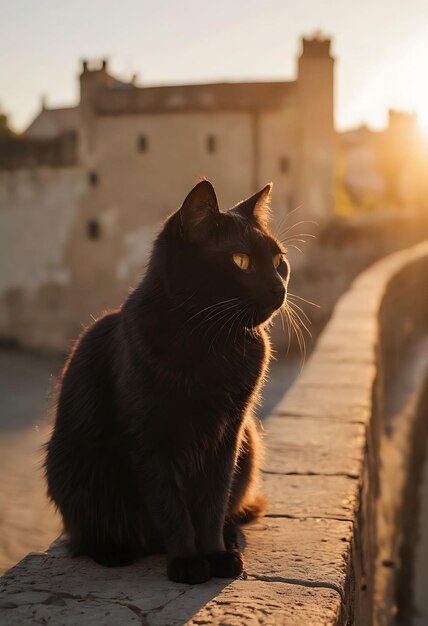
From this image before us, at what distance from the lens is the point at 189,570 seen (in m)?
2.02

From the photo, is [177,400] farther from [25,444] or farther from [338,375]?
[25,444]

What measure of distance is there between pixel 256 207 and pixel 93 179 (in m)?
21.9

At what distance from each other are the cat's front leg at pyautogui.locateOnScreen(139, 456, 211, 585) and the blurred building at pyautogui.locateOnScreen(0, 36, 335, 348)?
62.4ft

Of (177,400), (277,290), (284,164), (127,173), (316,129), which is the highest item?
(316,129)

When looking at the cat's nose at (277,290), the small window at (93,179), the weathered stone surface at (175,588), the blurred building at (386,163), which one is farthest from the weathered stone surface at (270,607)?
the blurred building at (386,163)

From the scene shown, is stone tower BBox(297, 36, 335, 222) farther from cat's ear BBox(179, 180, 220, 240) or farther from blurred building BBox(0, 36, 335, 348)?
cat's ear BBox(179, 180, 220, 240)

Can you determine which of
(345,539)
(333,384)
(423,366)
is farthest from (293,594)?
(423,366)

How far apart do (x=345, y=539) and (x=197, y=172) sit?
20.7 metres

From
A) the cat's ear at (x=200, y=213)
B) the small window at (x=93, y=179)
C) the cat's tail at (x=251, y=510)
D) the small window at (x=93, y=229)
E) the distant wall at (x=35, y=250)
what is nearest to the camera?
the cat's ear at (x=200, y=213)

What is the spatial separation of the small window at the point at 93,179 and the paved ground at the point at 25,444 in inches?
216

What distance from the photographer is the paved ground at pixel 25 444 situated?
8.88 metres

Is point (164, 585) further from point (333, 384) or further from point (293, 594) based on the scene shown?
point (333, 384)

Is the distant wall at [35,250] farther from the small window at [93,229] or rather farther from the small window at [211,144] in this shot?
the small window at [211,144]

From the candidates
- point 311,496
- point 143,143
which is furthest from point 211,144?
point 311,496
